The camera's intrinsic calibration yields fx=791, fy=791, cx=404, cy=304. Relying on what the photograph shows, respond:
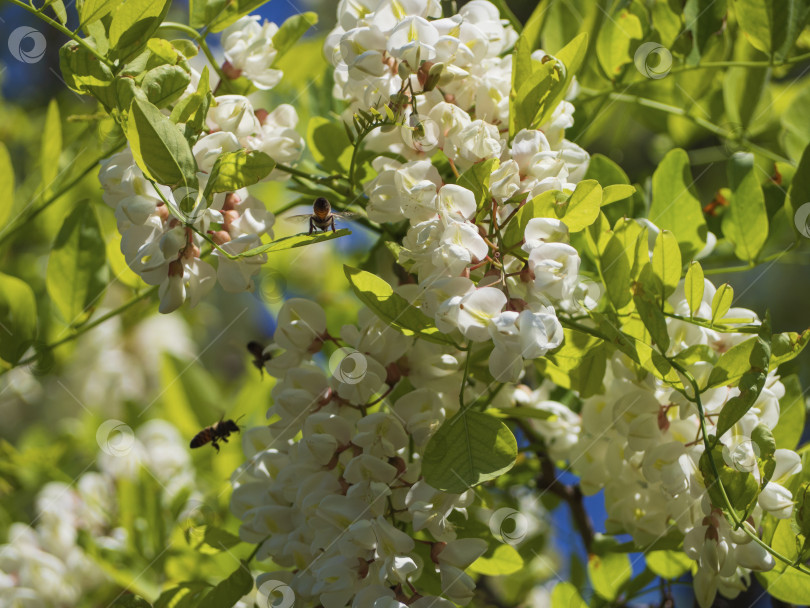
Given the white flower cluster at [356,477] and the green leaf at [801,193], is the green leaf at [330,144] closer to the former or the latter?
the white flower cluster at [356,477]

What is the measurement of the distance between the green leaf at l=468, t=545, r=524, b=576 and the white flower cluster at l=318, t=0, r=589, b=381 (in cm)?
20

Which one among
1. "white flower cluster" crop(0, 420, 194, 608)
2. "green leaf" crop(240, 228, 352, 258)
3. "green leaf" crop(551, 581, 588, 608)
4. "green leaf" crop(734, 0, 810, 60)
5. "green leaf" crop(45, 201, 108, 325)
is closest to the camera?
"green leaf" crop(240, 228, 352, 258)

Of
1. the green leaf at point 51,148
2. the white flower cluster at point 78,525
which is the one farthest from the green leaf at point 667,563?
the green leaf at point 51,148

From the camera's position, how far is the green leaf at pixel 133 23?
543mm

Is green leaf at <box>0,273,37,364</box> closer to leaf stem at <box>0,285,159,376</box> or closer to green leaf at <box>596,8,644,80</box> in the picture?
leaf stem at <box>0,285,159,376</box>

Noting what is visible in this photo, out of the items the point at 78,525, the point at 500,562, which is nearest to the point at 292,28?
the point at 500,562

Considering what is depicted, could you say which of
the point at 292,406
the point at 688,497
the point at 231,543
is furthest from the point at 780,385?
the point at 231,543

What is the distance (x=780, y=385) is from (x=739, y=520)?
0.41 ft

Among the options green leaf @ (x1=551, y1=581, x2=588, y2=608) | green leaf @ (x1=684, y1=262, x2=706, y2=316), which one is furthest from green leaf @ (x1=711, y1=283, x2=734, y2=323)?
green leaf @ (x1=551, y1=581, x2=588, y2=608)

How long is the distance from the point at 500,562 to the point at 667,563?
173 millimetres

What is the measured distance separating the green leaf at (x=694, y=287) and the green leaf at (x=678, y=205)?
0.40 feet

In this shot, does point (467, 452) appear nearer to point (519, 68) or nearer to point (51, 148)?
point (519, 68)

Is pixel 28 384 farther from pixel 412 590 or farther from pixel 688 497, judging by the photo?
pixel 688 497

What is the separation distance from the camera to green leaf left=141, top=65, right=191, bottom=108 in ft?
1.71
